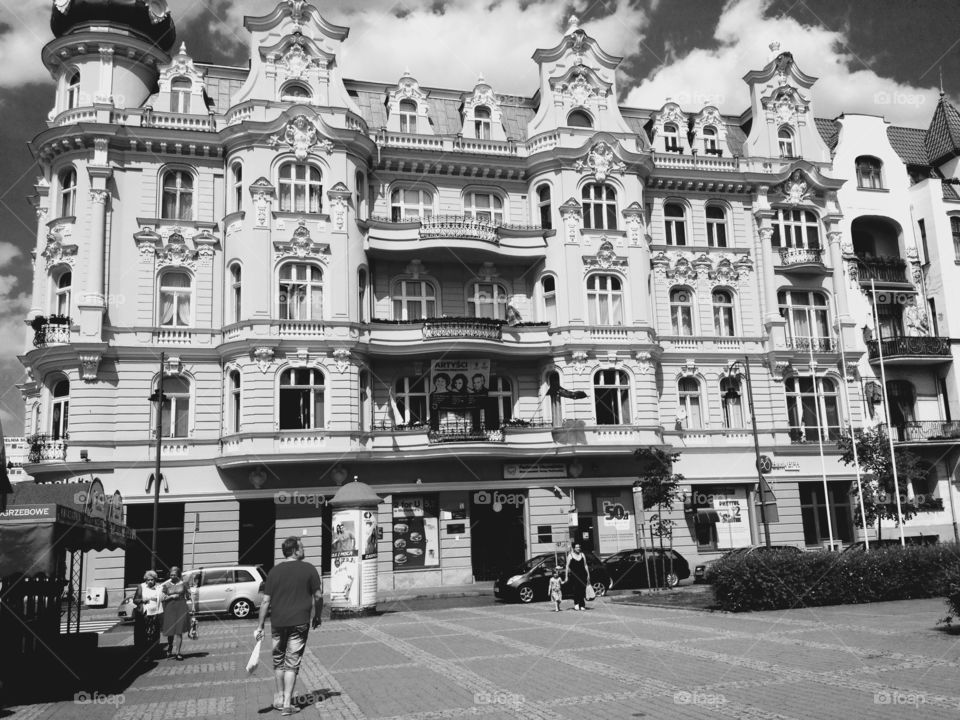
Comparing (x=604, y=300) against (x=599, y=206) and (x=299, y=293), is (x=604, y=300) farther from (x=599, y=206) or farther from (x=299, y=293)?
(x=299, y=293)

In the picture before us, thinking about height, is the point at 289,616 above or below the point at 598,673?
above

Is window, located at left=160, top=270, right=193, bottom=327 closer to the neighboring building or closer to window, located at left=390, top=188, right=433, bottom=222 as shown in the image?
the neighboring building

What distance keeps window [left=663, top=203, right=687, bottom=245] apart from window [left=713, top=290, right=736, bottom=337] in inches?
117

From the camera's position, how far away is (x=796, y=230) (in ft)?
135

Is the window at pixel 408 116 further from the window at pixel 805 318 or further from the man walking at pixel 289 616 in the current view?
the man walking at pixel 289 616

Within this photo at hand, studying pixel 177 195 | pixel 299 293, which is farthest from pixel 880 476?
pixel 177 195

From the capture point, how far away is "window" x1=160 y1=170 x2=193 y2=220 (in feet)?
114

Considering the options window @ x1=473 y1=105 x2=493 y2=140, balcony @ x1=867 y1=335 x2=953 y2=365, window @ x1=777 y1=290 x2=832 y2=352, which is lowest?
balcony @ x1=867 y1=335 x2=953 y2=365

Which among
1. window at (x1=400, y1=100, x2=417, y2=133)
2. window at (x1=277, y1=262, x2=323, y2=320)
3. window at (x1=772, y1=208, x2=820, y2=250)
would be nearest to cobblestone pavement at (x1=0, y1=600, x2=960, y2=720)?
window at (x1=277, y1=262, x2=323, y2=320)

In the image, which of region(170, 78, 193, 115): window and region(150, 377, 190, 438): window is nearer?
region(150, 377, 190, 438): window

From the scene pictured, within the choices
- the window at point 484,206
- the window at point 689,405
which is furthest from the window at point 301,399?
the window at point 689,405

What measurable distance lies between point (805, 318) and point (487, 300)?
1532 cm

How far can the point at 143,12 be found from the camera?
117 ft

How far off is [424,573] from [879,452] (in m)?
18.8
